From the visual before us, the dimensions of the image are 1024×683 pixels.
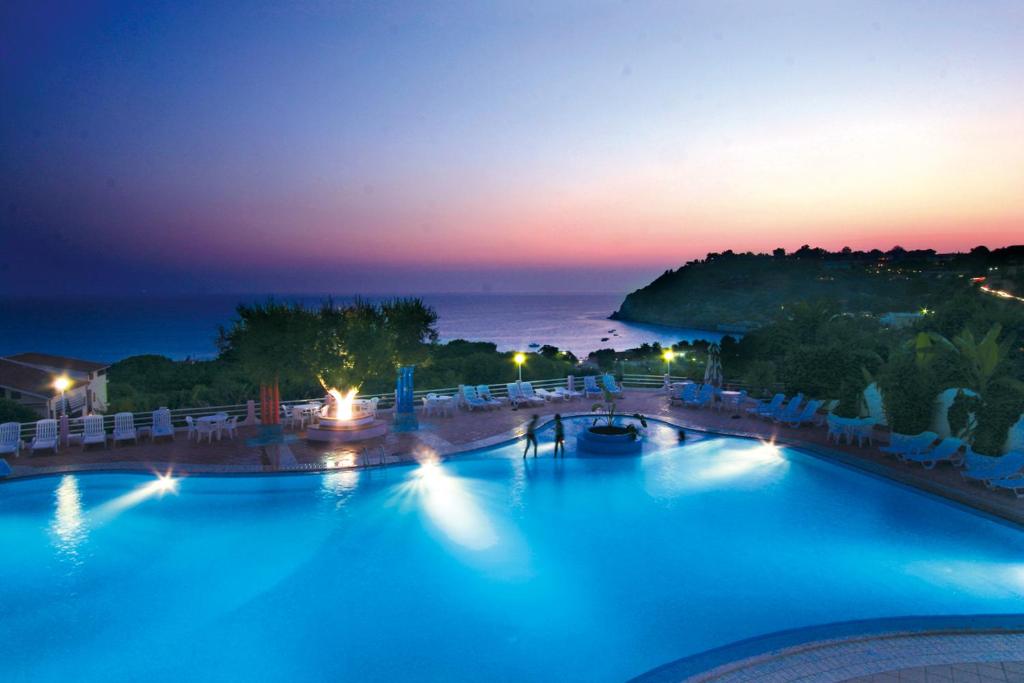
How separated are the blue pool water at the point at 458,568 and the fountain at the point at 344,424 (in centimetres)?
232

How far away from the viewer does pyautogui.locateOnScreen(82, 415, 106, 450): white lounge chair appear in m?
13.7

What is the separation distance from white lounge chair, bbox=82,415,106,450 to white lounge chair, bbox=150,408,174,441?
1.00 m

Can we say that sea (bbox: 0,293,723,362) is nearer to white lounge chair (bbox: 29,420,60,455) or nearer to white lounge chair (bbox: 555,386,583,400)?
white lounge chair (bbox: 555,386,583,400)

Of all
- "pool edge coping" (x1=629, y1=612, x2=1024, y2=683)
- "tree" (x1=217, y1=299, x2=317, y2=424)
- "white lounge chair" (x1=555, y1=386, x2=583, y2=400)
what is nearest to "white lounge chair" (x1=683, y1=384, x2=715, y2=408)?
"white lounge chair" (x1=555, y1=386, x2=583, y2=400)

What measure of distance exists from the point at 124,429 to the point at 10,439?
2046 mm

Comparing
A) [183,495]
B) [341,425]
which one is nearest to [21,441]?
[183,495]

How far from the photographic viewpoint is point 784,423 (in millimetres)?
16297

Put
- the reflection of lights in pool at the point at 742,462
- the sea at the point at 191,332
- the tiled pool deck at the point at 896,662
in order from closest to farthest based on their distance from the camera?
the tiled pool deck at the point at 896,662 → the reflection of lights in pool at the point at 742,462 → the sea at the point at 191,332

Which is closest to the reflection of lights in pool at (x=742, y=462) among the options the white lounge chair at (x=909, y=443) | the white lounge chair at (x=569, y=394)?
the white lounge chair at (x=909, y=443)

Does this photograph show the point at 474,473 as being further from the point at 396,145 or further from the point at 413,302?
the point at 396,145

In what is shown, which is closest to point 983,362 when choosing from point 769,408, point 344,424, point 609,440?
point 769,408

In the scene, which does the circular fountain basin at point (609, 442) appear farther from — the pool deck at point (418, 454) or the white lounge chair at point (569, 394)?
the white lounge chair at point (569, 394)

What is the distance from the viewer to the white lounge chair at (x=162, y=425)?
14.5 metres

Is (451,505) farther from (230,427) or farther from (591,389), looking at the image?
(591,389)
